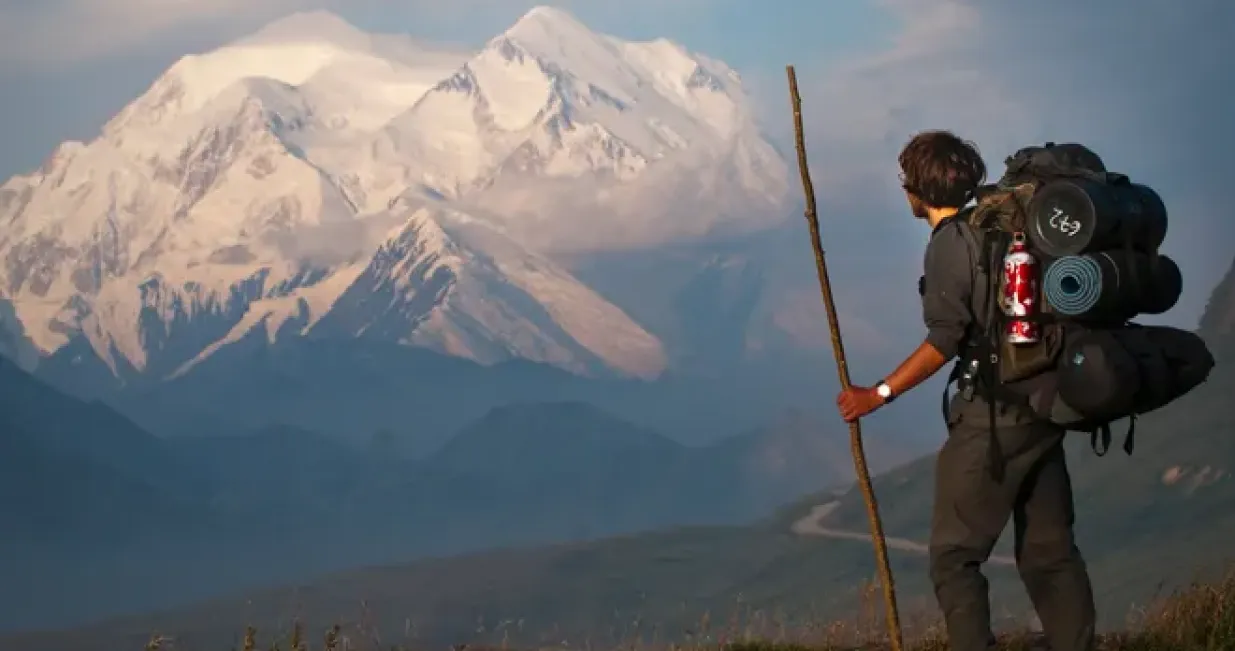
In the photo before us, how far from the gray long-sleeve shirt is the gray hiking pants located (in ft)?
1.35

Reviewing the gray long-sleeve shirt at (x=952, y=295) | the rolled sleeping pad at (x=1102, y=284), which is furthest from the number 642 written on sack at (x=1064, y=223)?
the gray long-sleeve shirt at (x=952, y=295)

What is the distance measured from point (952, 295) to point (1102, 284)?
75 cm

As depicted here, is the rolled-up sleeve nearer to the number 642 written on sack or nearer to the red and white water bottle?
the red and white water bottle

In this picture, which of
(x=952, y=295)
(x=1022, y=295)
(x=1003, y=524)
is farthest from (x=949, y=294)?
(x=1003, y=524)

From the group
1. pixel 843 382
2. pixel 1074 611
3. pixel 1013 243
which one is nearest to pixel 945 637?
pixel 1074 611

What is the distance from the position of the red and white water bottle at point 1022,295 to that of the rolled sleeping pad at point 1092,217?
11 cm

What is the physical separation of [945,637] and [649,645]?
2698 millimetres

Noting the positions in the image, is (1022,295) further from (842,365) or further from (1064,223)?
(842,365)

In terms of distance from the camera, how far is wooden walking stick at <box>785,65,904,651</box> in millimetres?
8680

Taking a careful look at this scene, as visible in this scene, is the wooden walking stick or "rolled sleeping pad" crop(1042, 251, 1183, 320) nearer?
"rolled sleeping pad" crop(1042, 251, 1183, 320)

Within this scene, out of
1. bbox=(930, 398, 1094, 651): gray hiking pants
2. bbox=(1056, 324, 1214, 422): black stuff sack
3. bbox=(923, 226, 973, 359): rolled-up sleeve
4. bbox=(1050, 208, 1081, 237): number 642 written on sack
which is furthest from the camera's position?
bbox=(930, 398, 1094, 651): gray hiking pants

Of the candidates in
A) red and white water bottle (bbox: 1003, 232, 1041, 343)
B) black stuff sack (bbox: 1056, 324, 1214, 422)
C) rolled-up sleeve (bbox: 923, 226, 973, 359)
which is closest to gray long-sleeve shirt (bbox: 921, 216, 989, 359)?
rolled-up sleeve (bbox: 923, 226, 973, 359)

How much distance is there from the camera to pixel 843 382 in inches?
346

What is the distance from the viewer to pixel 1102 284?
7.78 m
